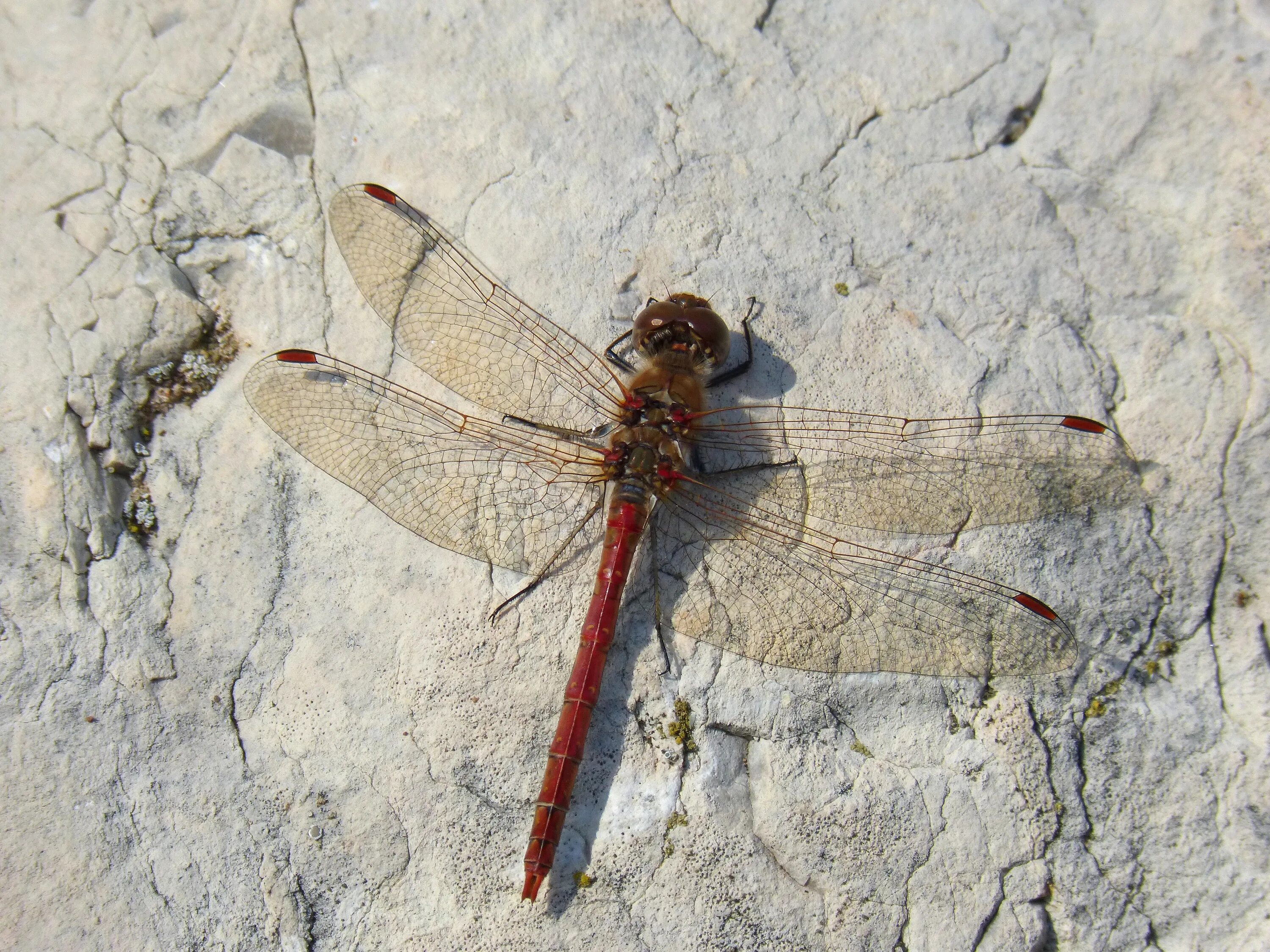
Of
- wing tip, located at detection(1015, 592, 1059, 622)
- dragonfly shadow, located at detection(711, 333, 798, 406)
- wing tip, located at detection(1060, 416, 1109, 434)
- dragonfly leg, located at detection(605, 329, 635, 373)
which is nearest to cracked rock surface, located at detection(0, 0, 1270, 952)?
dragonfly shadow, located at detection(711, 333, 798, 406)

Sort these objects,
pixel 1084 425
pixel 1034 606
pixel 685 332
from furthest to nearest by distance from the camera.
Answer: pixel 685 332 → pixel 1084 425 → pixel 1034 606

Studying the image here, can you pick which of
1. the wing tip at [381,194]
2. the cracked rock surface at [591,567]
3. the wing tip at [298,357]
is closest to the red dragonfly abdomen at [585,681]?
the cracked rock surface at [591,567]

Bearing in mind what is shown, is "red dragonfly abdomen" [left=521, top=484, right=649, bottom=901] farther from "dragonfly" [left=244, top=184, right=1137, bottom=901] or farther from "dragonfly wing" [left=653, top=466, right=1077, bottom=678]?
"dragonfly wing" [left=653, top=466, right=1077, bottom=678]

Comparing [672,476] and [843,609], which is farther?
[672,476]

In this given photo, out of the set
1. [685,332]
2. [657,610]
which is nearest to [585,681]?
[657,610]

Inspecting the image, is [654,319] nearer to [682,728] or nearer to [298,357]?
[298,357]

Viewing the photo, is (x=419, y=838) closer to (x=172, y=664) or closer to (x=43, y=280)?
(x=172, y=664)

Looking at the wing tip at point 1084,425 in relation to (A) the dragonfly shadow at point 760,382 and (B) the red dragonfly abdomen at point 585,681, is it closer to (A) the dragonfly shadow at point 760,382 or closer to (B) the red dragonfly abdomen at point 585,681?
(A) the dragonfly shadow at point 760,382
